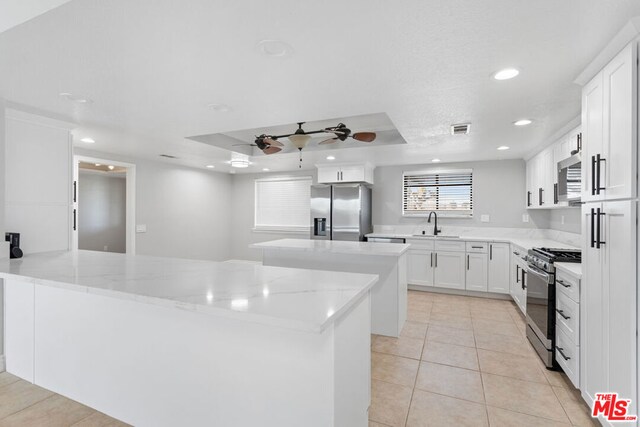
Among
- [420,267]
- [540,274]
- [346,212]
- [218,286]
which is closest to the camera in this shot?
[218,286]

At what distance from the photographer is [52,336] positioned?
6.75ft

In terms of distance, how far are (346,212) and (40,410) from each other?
13.9 feet

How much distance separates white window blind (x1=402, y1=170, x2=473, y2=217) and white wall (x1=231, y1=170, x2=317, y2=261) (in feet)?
10.4

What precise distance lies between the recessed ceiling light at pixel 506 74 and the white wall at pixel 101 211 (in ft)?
24.2

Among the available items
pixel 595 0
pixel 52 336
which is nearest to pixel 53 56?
pixel 52 336

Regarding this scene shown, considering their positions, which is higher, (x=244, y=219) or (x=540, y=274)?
(x=244, y=219)

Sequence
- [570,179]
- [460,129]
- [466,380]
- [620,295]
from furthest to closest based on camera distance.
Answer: [460,129]
[570,179]
[466,380]
[620,295]

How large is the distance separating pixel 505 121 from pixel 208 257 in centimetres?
585

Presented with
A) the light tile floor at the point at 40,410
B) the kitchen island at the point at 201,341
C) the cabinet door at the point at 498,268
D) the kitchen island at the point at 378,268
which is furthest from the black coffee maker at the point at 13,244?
the cabinet door at the point at 498,268

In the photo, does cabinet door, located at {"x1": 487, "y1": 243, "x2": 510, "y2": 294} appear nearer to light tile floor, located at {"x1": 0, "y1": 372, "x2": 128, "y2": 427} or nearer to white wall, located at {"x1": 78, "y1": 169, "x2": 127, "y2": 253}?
light tile floor, located at {"x1": 0, "y1": 372, "x2": 128, "y2": 427}

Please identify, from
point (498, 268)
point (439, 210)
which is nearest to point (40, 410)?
point (498, 268)

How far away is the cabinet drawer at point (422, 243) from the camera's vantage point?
4.99 meters

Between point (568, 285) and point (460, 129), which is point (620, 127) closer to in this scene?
point (568, 285)

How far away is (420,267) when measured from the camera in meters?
5.04
